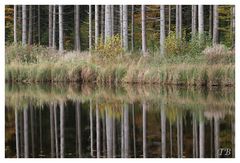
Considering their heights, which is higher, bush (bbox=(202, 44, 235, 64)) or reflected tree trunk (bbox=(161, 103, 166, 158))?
bush (bbox=(202, 44, 235, 64))

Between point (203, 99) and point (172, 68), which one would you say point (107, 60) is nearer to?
point (172, 68)

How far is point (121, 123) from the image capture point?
12203mm

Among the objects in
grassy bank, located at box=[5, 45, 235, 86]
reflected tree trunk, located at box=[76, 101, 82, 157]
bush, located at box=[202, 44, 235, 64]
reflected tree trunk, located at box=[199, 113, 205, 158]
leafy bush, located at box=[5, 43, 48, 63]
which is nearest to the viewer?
reflected tree trunk, located at box=[199, 113, 205, 158]

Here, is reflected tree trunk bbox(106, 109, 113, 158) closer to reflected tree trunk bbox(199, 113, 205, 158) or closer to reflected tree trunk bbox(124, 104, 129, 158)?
reflected tree trunk bbox(124, 104, 129, 158)

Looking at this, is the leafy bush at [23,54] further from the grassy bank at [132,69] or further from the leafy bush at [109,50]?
the leafy bush at [109,50]

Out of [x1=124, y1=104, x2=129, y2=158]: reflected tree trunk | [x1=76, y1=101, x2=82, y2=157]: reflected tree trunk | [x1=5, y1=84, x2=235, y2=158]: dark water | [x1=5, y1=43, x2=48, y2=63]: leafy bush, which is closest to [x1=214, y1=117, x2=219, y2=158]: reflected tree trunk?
[x1=5, y1=84, x2=235, y2=158]: dark water

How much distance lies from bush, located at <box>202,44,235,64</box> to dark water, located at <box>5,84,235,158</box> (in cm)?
267

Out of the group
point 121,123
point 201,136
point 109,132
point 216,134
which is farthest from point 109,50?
point 201,136

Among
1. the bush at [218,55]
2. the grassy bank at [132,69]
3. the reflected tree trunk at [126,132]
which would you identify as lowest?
the reflected tree trunk at [126,132]

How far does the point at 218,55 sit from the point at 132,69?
2.85 m

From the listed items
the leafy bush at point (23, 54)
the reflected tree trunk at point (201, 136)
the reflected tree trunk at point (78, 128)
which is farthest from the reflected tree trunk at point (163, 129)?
the leafy bush at point (23, 54)

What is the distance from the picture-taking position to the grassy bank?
1834 centimetres

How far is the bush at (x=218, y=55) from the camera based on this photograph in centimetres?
1975

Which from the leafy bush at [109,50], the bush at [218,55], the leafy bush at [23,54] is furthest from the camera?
the leafy bush at [23,54]
